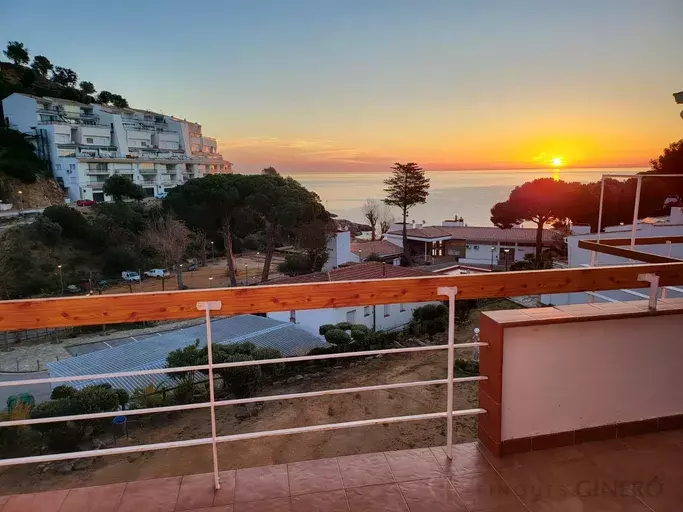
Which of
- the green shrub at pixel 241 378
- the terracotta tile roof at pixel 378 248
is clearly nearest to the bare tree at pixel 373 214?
the terracotta tile roof at pixel 378 248

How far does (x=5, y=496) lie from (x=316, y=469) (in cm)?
126

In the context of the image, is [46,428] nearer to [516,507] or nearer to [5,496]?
[5,496]

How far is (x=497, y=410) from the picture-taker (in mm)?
1955

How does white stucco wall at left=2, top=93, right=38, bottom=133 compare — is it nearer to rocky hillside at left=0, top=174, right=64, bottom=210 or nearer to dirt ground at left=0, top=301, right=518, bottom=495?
rocky hillside at left=0, top=174, right=64, bottom=210

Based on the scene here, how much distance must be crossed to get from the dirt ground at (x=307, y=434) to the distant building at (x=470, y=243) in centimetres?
1862

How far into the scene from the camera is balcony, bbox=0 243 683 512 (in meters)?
1.66

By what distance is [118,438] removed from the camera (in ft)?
27.8

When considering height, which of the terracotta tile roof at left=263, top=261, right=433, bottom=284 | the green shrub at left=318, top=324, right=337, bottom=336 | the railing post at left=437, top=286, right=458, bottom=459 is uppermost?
the railing post at left=437, top=286, right=458, bottom=459

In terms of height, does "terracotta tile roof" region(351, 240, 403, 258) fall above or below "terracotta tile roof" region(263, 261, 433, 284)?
below

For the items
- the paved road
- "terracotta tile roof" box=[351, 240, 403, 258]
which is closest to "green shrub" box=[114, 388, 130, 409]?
the paved road

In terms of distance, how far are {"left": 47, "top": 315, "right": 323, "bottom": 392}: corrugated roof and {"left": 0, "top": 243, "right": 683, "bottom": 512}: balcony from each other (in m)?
10.3

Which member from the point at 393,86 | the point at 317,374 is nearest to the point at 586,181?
the point at 393,86

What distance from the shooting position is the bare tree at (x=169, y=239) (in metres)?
26.5

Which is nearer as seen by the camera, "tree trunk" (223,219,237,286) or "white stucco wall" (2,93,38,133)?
"tree trunk" (223,219,237,286)
